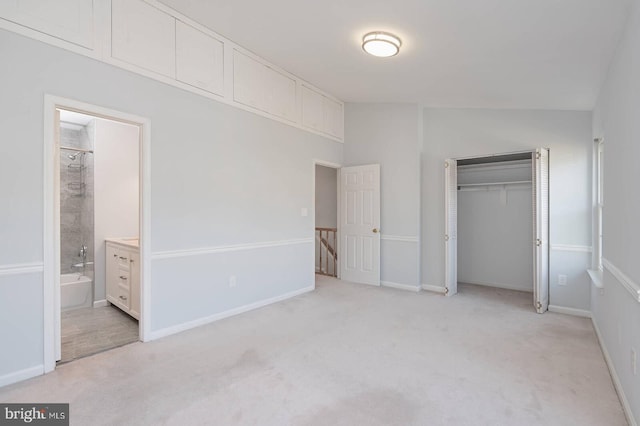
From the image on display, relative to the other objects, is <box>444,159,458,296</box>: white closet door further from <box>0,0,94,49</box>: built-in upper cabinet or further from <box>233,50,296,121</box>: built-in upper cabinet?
<box>0,0,94,49</box>: built-in upper cabinet

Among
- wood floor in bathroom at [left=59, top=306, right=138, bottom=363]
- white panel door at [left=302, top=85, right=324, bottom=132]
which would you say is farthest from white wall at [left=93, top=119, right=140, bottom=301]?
white panel door at [left=302, top=85, right=324, bottom=132]

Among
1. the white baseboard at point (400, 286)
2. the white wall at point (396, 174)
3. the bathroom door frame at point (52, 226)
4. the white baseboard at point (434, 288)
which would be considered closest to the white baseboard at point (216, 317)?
the bathroom door frame at point (52, 226)

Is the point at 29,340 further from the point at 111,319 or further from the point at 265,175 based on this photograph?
the point at 265,175

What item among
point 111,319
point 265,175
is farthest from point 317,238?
point 111,319

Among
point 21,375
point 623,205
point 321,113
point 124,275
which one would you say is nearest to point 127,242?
point 124,275

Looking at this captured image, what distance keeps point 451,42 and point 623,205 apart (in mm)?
1898

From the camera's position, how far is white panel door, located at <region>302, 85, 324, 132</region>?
483 cm

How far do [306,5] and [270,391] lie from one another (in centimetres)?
306

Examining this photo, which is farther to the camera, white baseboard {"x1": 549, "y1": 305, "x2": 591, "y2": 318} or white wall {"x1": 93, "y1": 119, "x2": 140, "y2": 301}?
white wall {"x1": 93, "y1": 119, "x2": 140, "y2": 301}

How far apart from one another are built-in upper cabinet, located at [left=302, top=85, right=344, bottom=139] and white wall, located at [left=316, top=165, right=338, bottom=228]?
1.55m

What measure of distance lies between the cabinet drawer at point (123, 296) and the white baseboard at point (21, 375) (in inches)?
53.1

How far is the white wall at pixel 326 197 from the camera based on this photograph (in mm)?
6992

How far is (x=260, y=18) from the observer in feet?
10.4

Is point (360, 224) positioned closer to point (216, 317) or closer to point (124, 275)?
point (216, 317)
